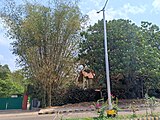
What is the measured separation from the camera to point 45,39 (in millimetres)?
22078

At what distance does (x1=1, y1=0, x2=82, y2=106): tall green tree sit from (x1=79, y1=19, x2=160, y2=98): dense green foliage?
1802 mm

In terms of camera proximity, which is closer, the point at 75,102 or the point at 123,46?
the point at 123,46

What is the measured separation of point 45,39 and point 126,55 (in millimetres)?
7433

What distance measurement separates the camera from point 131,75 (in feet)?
72.6

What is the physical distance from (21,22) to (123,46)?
→ 9.44m

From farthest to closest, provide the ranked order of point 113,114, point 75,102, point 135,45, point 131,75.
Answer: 1. point 75,102
2. point 131,75
3. point 135,45
4. point 113,114

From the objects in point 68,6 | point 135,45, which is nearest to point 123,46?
point 135,45

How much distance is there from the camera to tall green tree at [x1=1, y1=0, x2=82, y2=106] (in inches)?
847

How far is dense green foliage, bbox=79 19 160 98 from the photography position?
20.6 metres

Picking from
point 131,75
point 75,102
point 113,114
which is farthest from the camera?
point 75,102

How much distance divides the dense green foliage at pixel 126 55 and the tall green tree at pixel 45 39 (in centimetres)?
180

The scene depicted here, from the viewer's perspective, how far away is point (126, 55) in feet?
67.3

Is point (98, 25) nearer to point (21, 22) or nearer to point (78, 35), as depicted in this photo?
point (78, 35)

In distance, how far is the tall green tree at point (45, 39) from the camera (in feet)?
70.6
